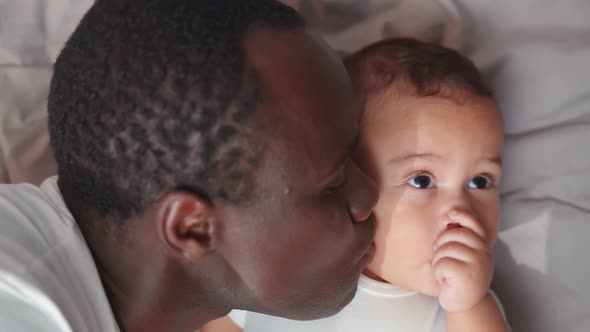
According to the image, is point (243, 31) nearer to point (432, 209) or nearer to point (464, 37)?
point (432, 209)

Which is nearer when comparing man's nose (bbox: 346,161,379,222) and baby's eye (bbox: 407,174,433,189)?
man's nose (bbox: 346,161,379,222)

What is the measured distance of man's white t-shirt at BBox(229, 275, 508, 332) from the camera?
1.20 metres

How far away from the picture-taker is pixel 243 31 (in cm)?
78

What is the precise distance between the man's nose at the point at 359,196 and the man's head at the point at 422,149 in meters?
0.16

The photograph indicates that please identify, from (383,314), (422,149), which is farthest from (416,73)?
(383,314)

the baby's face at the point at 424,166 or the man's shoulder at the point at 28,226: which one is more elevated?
the man's shoulder at the point at 28,226

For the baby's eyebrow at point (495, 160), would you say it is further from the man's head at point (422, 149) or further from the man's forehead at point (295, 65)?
the man's forehead at point (295, 65)

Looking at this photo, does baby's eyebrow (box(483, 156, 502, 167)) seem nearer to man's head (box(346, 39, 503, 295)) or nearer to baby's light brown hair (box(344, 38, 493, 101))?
man's head (box(346, 39, 503, 295))

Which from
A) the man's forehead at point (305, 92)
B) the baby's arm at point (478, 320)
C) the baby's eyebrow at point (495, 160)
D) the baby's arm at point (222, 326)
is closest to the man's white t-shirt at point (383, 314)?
the baby's arm at point (478, 320)

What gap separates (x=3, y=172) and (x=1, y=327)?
0.47 meters

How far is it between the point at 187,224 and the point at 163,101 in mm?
157

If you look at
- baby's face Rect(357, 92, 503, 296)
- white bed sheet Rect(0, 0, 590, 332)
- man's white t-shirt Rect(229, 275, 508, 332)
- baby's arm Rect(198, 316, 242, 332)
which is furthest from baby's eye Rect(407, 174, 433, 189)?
baby's arm Rect(198, 316, 242, 332)

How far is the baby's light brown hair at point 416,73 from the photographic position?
110cm

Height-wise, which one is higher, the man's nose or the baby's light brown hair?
the baby's light brown hair
